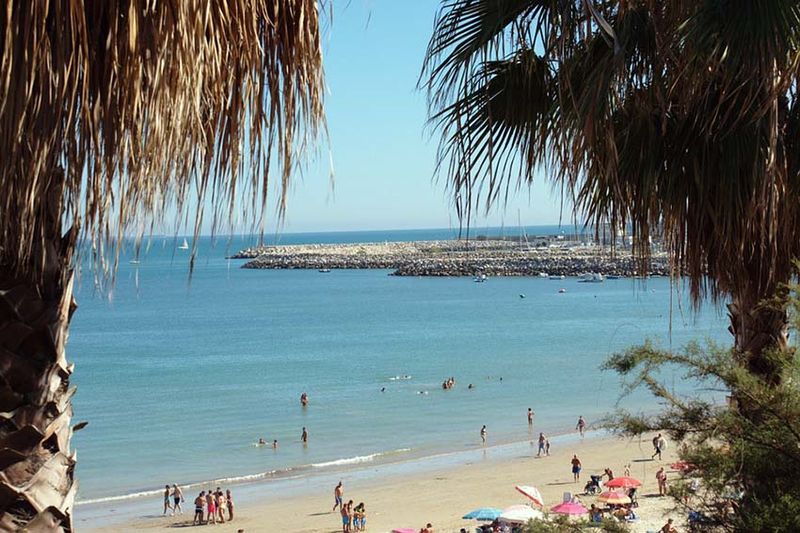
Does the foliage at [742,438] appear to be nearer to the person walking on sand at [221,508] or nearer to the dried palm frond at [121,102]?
the dried palm frond at [121,102]

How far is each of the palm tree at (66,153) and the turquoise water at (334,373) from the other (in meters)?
3.38

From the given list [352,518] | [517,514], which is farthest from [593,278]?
[517,514]

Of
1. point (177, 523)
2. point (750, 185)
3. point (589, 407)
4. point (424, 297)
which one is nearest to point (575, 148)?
point (750, 185)

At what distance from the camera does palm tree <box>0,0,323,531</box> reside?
197cm

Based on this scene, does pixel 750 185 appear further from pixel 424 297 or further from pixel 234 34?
pixel 424 297

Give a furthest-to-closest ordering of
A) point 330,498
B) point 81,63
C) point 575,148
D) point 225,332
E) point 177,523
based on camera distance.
Result: 1. point 225,332
2. point 330,498
3. point 177,523
4. point 575,148
5. point 81,63

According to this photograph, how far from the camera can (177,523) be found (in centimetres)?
2425

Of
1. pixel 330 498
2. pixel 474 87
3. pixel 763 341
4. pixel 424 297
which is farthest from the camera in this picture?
pixel 424 297

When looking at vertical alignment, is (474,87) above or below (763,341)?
above

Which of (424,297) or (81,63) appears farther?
(424,297)

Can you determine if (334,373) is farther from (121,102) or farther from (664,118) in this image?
(121,102)

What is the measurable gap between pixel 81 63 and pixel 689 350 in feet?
14.9

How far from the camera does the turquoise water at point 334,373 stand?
3356 centimetres

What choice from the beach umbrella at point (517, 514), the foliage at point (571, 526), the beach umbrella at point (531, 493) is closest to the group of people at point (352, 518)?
the beach umbrella at point (531, 493)
